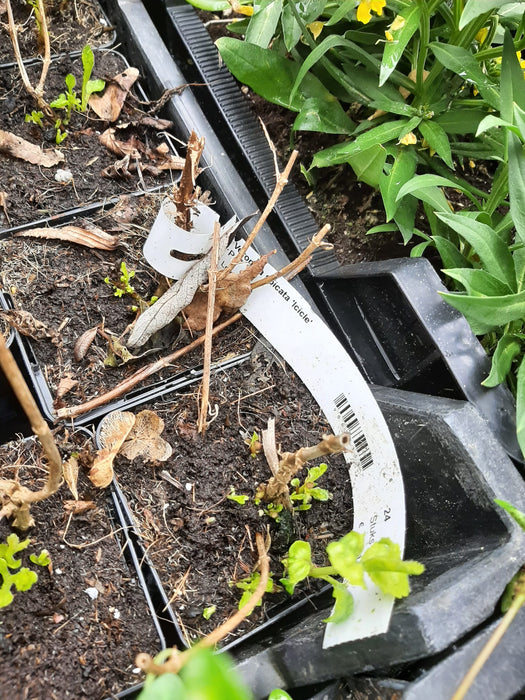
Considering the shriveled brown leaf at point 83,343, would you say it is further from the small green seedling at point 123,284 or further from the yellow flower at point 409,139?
the yellow flower at point 409,139

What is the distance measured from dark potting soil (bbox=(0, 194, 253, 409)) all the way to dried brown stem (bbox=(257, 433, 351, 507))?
0.26 metres

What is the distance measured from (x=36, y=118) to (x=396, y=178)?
0.69m

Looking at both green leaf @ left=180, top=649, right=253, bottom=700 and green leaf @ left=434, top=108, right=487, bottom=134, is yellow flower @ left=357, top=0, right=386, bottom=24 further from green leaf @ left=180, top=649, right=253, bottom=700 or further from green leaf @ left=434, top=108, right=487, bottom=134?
green leaf @ left=180, top=649, right=253, bottom=700

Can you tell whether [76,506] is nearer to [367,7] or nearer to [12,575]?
[12,575]

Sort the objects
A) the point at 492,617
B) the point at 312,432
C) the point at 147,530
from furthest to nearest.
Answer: the point at 312,432 < the point at 147,530 < the point at 492,617

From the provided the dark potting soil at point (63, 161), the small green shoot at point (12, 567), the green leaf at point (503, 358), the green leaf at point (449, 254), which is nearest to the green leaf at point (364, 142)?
the green leaf at point (449, 254)

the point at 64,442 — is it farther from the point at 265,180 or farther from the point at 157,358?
the point at 265,180

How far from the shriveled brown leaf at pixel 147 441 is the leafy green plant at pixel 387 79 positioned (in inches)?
22.1

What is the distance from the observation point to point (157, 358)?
1003mm

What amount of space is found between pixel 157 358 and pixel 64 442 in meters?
0.21

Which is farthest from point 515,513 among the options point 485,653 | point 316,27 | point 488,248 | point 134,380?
point 316,27

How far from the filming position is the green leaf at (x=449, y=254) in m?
1.10

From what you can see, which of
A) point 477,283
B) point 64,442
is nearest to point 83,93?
point 64,442

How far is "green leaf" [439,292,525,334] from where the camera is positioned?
876 mm
